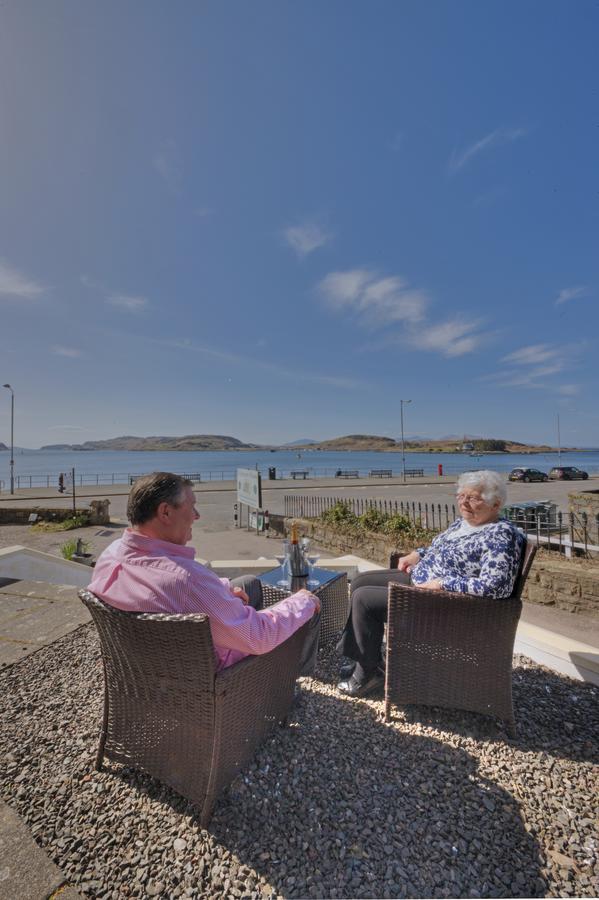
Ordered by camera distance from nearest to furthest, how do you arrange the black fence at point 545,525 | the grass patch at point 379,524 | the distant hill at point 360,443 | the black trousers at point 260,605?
the black trousers at point 260,605 < the black fence at point 545,525 < the grass patch at point 379,524 < the distant hill at point 360,443

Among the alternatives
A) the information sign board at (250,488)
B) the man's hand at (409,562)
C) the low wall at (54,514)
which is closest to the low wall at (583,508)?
the man's hand at (409,562)

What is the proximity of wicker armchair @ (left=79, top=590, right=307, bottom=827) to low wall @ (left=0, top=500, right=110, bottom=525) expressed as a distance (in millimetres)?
10589

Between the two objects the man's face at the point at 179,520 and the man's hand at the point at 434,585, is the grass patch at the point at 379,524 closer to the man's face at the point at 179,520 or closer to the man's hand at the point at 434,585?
the man's hand at the point at 434,585

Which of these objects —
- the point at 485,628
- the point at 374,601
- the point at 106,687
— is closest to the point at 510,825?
the point at 485,628

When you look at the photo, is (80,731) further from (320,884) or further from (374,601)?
(374,601)

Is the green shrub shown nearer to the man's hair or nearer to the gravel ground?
the gravel ground

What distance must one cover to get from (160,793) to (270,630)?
30.3 inches

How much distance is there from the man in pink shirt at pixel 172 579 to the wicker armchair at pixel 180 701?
6cm

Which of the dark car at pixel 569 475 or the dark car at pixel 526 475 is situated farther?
the dark car at pixel 569 475

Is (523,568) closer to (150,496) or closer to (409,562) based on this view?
(409,562)

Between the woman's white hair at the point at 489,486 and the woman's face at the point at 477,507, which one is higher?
the woman's white hair at the point at 489,486

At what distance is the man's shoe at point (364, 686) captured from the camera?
211cm

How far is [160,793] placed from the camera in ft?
4.86

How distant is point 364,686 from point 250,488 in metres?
8.73
